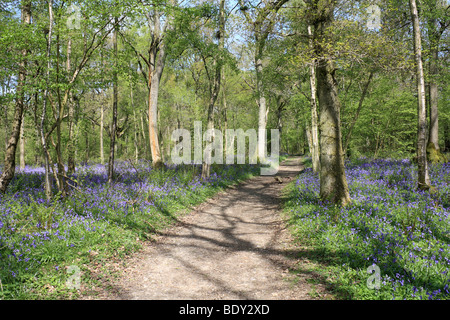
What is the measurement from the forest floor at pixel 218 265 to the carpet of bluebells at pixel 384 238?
55cm

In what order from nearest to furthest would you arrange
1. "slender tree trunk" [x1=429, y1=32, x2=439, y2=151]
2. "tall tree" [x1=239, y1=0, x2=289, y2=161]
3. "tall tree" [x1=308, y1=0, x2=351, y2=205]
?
"tall tree" [x1=308, y1=0, x2=351, y2=205]
"tall tree" [x1=239, y1=0, x2=289, y2=161]
"slender tree trunk" [x1=429, y1=32, x2=439, y2=151]

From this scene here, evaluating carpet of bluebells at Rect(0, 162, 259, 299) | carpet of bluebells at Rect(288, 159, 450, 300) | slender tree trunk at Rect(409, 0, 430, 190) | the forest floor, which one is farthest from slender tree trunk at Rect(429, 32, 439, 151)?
carpet of bluebells at Rect(0, 162, 259, 299)

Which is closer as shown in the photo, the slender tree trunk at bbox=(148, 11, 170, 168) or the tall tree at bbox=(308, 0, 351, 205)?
the tall tree at bbox=(308, 0, 351, 205)

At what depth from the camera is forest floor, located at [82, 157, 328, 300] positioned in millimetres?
4062

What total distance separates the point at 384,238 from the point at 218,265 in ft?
11.0

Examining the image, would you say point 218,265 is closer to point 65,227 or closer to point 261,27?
point 65,227

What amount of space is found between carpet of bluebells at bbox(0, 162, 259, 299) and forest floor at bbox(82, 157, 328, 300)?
0.57m

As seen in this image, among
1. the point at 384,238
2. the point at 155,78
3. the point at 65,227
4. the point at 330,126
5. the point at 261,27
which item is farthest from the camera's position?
the point at 155,78

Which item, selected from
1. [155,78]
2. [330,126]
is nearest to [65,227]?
[330,126]

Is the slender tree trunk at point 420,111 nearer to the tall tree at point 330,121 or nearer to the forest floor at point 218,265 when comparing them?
the tall tree at point 330,121

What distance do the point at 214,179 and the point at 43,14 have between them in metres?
10.4

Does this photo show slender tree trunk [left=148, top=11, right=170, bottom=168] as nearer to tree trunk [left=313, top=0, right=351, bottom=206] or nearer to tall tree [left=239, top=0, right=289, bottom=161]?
tall tree [left=239, top=0, right=289, bottom=161]

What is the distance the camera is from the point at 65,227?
5242mm

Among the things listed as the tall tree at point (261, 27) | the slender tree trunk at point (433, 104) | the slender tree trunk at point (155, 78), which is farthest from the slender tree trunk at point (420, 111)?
the slender tree trunk at point (155, 78)
